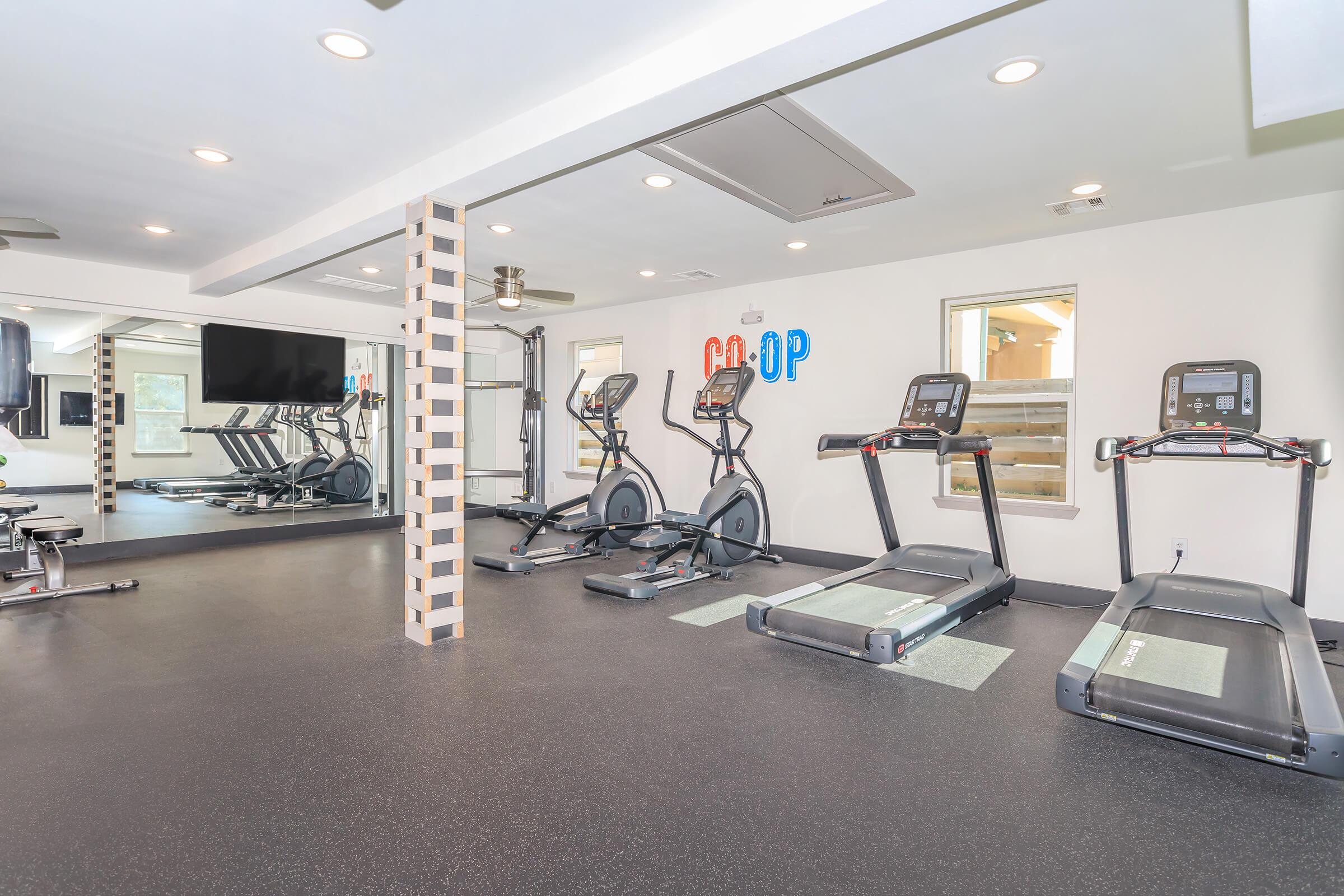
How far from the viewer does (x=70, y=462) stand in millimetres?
5934

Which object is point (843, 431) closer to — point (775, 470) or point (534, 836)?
point (775, 470)

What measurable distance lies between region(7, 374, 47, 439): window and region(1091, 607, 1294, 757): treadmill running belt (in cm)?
781

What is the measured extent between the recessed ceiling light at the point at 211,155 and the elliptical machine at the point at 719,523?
3.37 m

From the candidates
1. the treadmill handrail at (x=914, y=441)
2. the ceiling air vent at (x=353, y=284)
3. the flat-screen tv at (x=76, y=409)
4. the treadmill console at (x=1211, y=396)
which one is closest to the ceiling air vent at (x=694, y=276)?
the treadmill handrail at (x=914, y=441)

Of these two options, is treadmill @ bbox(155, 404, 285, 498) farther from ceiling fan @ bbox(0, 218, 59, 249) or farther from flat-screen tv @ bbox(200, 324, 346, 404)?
ceiling fan @ bbox(0, 218, 59, 249)

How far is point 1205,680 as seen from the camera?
8.81 feet

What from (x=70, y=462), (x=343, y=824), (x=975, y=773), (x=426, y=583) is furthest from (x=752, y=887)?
(x=70, y=462)

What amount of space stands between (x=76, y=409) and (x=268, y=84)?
16.2ft

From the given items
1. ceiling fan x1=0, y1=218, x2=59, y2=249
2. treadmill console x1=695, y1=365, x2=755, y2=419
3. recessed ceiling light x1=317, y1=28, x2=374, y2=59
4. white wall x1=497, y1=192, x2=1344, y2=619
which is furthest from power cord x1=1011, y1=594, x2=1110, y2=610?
ceiling fan x1=0, y1=218, x2=59, y2=249

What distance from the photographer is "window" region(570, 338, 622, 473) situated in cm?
832

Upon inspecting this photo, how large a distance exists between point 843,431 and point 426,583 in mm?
3740

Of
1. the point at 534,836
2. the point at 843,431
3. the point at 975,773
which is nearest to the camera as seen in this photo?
the point at 534,836

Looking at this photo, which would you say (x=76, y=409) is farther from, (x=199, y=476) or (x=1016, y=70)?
(x=1016, y=70)

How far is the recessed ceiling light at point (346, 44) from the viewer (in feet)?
8.13
